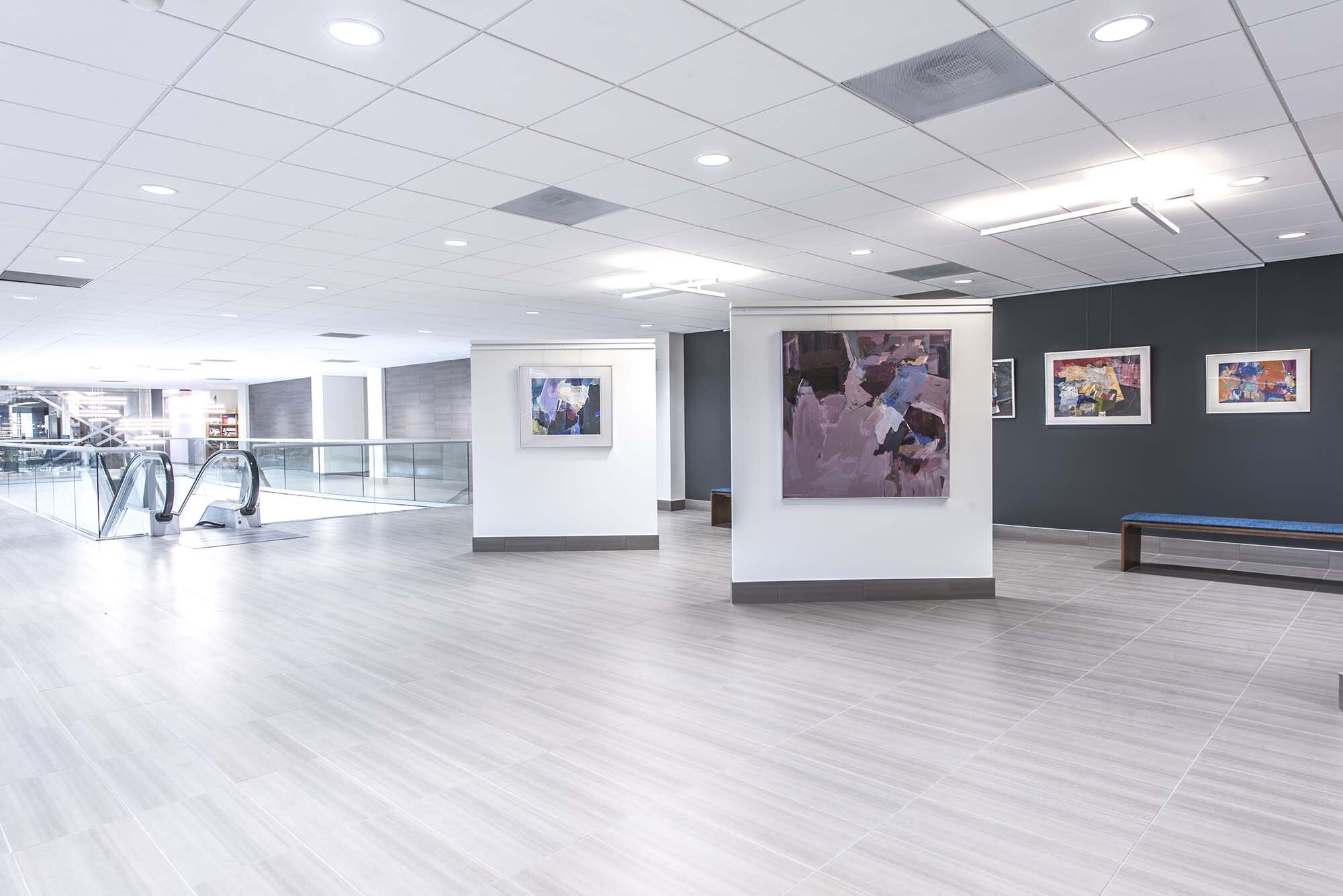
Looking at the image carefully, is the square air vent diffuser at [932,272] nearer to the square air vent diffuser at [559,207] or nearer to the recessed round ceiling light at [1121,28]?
the square air vent diffuser at [559,207]

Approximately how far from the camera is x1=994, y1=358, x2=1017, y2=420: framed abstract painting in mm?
10086

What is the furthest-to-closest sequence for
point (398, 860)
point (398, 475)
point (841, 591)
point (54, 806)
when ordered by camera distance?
point (398, 475)
point (841, 591)
point (54, 806)
point (398, 860)

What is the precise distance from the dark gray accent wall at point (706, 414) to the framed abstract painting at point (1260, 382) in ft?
21.9

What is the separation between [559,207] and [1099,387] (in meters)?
7.06

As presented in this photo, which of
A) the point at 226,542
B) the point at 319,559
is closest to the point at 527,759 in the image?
the point at 319,559

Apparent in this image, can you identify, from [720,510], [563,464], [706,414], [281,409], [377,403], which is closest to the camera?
[563,464]

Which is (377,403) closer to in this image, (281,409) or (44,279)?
(281,409)

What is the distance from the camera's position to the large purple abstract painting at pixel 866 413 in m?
6.34

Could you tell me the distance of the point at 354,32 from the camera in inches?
122

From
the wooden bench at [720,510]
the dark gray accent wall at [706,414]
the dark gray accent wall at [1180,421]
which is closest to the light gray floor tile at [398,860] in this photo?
the wooden bench at [720,510]

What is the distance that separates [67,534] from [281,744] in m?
9.29

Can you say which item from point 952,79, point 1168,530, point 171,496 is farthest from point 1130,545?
point 171,496

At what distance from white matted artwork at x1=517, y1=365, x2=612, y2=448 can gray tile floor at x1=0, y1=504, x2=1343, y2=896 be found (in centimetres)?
279

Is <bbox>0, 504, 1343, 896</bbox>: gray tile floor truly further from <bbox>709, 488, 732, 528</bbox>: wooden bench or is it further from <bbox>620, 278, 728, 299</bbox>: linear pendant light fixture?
<bbox>709, 488, 732, 528</bbox>: wooden bench
